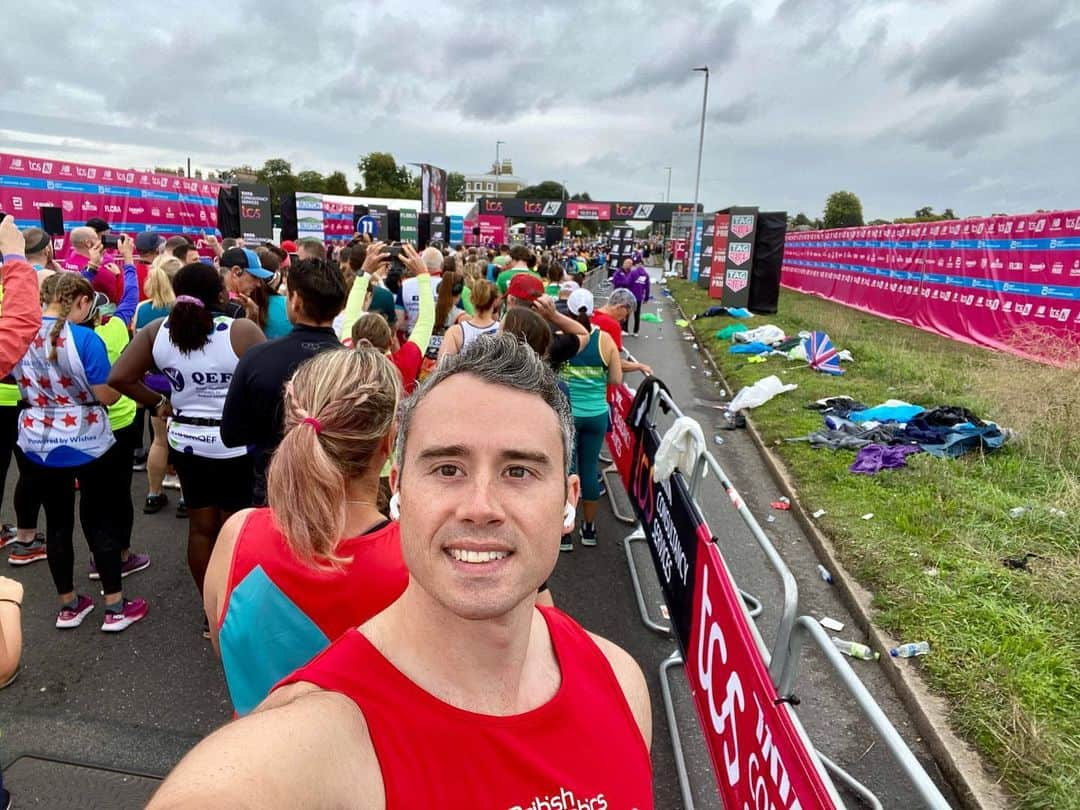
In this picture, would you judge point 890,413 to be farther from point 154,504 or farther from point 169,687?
point 154,504

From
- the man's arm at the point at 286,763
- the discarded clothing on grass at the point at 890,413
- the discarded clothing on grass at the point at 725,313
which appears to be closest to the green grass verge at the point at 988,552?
the discarded clothing on grass at the point at 890,413

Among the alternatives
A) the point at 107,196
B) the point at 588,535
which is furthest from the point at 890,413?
the point at 107,196

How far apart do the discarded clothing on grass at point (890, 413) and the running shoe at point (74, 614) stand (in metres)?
8.03

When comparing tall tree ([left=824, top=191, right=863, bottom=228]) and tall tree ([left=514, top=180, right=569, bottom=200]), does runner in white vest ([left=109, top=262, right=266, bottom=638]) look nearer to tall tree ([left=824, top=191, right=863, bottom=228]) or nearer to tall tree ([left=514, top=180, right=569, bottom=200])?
tall tree ([left=824, top=191, right=863, bottom=228])

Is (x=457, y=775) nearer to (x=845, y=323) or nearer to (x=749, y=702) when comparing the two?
(x=749, y=702)

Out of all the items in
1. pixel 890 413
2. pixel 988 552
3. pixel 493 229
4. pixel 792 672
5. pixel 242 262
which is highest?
pixel 493 229

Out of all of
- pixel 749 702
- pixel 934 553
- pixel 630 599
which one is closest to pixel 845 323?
pixel 934 553

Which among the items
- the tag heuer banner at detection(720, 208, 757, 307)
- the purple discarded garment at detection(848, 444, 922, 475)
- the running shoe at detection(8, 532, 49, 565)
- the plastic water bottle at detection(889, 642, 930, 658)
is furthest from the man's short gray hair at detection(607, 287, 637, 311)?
the tag heuer banner at detection(720, 208, 757, 307)

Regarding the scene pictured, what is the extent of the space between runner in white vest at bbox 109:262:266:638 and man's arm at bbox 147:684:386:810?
2.82 meters

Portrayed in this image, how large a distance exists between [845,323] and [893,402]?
935 centimetres

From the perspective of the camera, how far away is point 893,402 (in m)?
8.23

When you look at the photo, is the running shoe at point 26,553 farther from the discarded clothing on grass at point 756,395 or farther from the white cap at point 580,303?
the discarded clothing on grass at point 756,395

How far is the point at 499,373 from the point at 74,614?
159 inches

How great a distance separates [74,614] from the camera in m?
3.94
